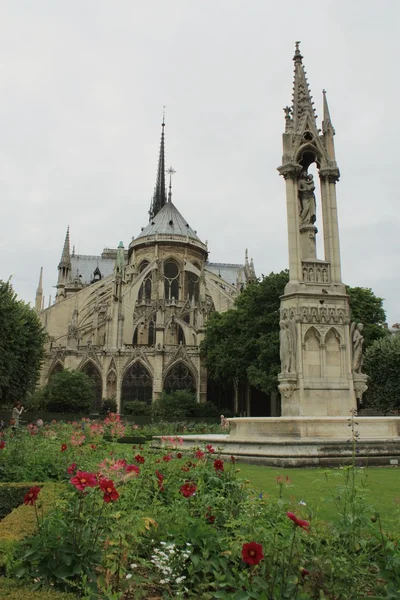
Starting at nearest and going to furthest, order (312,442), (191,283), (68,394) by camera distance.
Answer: (312,442)
(68,394)
(191,283)

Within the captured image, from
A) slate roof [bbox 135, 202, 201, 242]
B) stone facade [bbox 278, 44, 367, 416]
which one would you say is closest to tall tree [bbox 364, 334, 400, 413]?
stone facade [bbox 278, 44, 367, 416]

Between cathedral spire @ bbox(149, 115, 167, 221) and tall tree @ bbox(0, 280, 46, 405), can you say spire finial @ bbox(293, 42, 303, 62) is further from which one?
cathedral spire @ bbox(149, 115, 167, 221)

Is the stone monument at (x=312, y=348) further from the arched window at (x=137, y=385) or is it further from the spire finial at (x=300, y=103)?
the arched window at (x=137, y=385)

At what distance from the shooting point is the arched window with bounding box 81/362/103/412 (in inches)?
1957

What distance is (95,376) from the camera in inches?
2025

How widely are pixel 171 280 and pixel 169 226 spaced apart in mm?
7908

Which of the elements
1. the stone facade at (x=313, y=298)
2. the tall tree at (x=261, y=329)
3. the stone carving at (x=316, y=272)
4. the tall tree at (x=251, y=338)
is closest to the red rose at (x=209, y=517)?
the stone facade at (x=313, y=298)

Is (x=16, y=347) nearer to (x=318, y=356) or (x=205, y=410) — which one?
(x=318, y=356)

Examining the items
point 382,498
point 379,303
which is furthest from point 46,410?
point 382,498

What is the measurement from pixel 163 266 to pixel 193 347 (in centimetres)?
1708

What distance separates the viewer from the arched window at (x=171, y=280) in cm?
6481

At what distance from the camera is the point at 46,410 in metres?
42.7

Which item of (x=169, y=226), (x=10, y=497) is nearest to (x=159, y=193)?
(x=169, y=226)

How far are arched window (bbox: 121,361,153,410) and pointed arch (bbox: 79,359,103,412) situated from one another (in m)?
2.19
